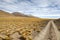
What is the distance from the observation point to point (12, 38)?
7352 mm

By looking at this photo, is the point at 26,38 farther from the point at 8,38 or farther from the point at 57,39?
the point at 57,39

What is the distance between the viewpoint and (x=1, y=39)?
650 cm

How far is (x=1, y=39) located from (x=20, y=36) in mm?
2055

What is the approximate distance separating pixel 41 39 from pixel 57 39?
0.99 metres

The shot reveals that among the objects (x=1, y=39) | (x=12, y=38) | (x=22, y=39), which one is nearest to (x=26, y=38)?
(x=22, y=39)

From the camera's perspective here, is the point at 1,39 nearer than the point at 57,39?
Yes

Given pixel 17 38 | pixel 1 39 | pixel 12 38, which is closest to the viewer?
pixel 1 39

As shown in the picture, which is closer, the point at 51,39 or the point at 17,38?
the point at 17,38

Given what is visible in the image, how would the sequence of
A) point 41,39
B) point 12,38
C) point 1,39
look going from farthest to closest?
point 41,39, point 12,38, point 1,39

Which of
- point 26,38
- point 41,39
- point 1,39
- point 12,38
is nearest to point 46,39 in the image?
point 41,39

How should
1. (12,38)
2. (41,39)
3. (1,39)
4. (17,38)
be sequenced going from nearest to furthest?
(1,39) → (12,38) → (17,38) → (41,39)

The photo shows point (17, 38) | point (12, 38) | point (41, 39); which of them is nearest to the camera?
point (12, 38)

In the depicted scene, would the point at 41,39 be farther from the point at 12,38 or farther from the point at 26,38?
the point at 12,38

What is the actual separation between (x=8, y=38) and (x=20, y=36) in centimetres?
160
